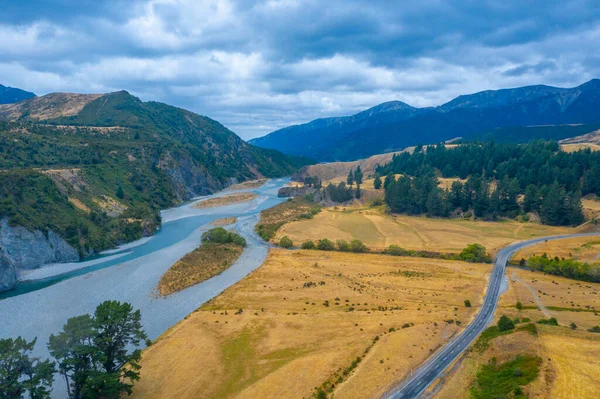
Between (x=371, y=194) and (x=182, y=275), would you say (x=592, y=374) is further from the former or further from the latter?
(x=371, y=194)

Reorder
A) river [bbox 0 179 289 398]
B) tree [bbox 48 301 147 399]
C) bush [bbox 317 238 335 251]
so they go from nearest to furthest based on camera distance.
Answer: tree [bbox 48 301 147 399], river [bbox 0 179 289 398], bush [bbox 317 238 335 251]

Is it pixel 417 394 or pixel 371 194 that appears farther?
pixel 371 194

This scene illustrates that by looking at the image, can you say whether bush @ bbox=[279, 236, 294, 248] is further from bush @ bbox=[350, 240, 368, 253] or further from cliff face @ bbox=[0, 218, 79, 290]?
cliff face @ bbox=[0, 218, 79, 290]

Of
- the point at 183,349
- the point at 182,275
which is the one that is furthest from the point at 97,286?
the point at 183,349

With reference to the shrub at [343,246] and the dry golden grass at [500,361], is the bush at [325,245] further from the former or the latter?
the dry golden grass at [500,361]

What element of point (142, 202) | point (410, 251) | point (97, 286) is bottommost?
point (410, 251)

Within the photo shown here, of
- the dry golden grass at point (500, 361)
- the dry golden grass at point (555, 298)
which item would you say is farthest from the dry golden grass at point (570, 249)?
the dry golden grass at point (500, 361)

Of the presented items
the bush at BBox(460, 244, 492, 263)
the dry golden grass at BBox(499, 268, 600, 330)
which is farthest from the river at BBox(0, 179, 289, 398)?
the dry golden grass at BBox(499, 268, 600, 330)
